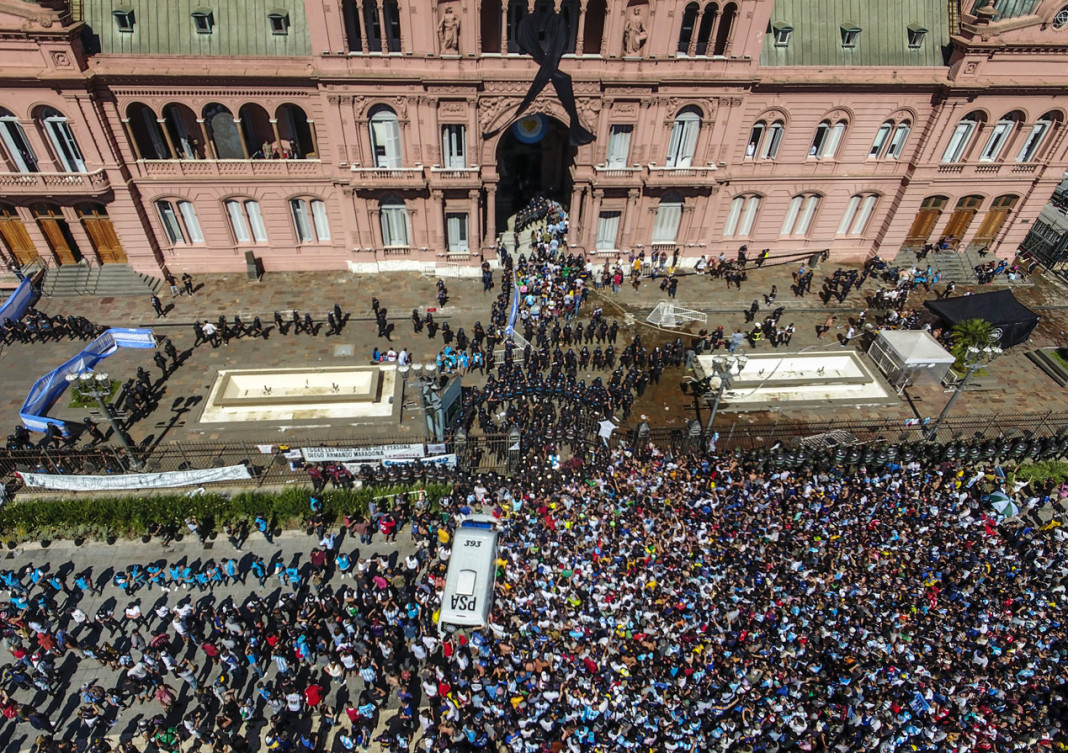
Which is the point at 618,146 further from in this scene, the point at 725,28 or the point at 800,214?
the point at 800,214

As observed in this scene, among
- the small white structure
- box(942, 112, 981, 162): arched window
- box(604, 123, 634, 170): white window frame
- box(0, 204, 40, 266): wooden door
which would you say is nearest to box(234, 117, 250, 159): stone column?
box(0, 204, 40, 266): wooden door

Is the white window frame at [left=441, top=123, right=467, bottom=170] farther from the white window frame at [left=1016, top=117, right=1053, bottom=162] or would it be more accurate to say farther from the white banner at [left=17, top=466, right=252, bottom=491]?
the white window frame at [left=1016, top=117, right=1053, bottom=162]

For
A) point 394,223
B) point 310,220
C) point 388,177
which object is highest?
point 388,177

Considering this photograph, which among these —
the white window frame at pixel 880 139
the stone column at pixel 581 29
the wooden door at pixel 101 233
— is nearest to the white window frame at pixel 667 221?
the stone column at pixel 581 29

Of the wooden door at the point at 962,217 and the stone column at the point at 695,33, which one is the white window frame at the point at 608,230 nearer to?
the stone column at the point at 695,33

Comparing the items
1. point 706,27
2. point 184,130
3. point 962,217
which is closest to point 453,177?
point 184,130

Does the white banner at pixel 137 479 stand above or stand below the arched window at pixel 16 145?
below
